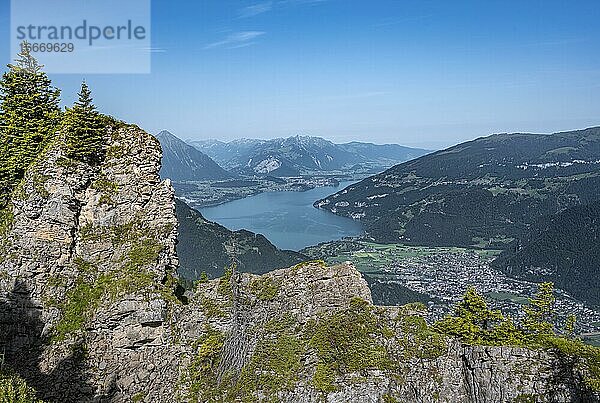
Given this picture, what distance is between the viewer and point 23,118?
32.2 m

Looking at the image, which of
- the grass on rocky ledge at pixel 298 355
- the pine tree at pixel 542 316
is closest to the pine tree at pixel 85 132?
the grass on rocky ledge at pixel 298 355

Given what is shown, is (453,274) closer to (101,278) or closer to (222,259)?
(222,259)

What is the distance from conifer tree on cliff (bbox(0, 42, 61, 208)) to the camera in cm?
3077

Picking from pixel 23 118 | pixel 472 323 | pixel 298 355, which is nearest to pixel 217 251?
pixel 23 118

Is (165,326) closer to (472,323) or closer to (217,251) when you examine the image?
(472,323)

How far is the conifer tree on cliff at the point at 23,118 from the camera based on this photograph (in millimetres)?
30766

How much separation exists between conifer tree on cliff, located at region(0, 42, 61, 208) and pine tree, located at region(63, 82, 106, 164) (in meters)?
2.44

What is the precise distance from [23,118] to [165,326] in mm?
17655

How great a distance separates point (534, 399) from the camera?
25.2 m

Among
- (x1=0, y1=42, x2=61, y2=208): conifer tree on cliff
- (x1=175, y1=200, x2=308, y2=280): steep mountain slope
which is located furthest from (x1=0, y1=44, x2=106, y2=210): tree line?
(x1=175, y1=200, x2=308, y2=280): steep mountain slope

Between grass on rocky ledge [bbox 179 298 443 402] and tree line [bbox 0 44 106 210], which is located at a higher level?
tree line [bbox 0 44 106 210]

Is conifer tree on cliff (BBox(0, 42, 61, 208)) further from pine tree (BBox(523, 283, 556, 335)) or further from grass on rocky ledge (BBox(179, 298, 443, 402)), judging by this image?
pine tree (BBox(523, 283, 556, 335))

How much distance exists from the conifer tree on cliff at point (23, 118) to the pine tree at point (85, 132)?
2442mm

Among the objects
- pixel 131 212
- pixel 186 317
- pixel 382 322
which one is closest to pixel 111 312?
pixel 186 317
